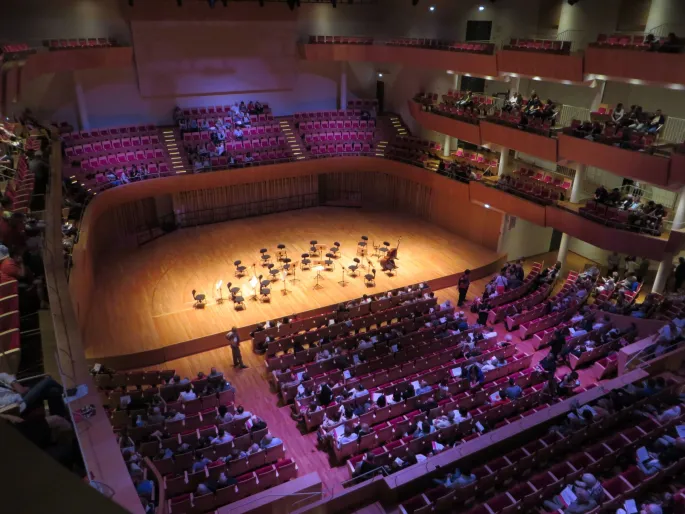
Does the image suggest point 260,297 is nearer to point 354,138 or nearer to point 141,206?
point 141,206

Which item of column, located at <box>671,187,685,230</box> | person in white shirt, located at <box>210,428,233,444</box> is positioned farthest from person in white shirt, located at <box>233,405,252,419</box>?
column, located at <box>671,187,685,230</box>

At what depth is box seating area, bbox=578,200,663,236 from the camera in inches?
357

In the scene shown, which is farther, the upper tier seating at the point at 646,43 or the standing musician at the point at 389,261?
the standing musician at the point at 389,261

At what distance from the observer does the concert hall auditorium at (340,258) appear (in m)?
5.01

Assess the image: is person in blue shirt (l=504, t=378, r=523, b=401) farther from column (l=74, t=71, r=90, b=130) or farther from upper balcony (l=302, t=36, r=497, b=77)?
column (l=74, t=71, r=90, b=130)

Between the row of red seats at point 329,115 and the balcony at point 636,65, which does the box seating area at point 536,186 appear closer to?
the balcony at point 636,65

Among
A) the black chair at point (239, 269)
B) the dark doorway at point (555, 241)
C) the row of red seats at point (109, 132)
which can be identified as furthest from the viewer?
the dark doorway at point (555, 241)

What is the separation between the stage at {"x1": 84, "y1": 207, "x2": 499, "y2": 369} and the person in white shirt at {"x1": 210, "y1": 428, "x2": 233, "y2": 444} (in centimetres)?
306

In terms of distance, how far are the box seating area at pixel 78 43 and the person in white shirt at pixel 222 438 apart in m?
9.74

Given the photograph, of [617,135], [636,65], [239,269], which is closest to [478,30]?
[636,65]

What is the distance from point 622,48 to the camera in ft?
29.3

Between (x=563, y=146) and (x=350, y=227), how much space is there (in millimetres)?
6098

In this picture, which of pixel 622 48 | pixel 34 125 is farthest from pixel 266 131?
pixel 622 48

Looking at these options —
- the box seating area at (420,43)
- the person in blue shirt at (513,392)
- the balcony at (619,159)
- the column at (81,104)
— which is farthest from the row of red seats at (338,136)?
the person in blue shirt at (513,392)
